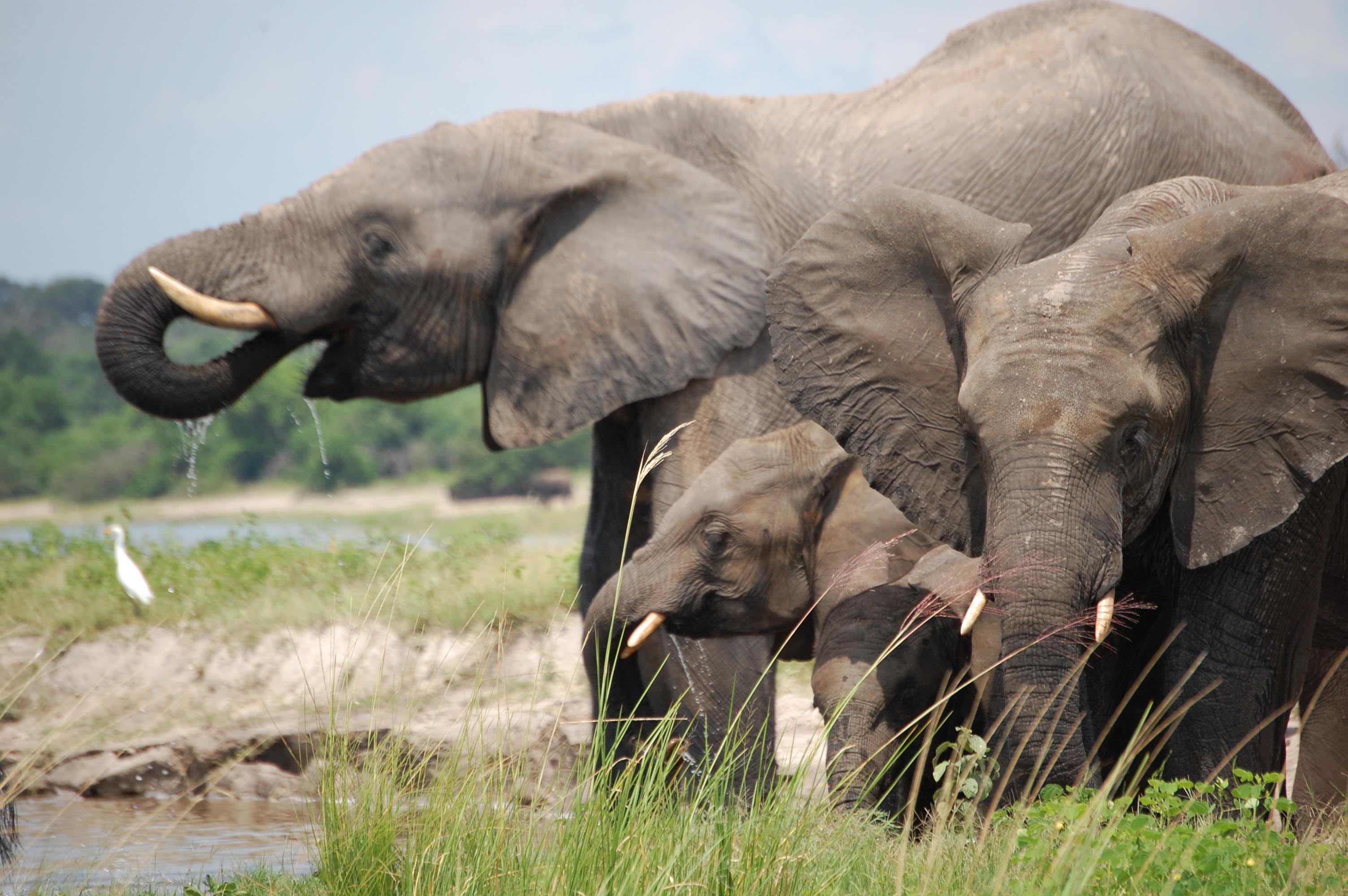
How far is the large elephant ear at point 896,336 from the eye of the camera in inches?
181

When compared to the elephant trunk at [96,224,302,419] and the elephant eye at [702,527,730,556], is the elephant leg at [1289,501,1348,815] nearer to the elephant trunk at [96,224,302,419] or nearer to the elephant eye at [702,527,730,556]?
the elephant eye at [702,527,730,556]

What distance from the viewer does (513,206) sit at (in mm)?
6641

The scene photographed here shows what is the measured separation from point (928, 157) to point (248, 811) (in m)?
4.13

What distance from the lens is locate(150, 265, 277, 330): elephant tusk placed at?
6.40 metres

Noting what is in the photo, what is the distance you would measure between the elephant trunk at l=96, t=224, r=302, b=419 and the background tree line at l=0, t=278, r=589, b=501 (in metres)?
30.4

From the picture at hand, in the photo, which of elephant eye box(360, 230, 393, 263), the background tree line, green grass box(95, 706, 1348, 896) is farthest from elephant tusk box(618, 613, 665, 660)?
the background tree line

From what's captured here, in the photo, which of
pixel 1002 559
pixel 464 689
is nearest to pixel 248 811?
pixel 464 689

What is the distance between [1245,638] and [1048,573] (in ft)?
2.79

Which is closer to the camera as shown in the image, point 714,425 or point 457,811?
point 457,811

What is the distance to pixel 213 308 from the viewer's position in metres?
6.41

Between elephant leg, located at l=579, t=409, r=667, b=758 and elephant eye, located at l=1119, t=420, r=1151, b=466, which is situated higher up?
elephant eye, located at l=1119, t=420, r=1151, b=466

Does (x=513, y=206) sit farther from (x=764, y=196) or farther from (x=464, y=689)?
(x=464, y=689)

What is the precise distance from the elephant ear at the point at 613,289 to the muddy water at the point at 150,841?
1922 mm

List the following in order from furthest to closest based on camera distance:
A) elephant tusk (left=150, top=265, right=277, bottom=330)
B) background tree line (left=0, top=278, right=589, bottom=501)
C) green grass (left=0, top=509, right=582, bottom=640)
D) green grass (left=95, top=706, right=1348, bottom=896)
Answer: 1. background tree line (left=0, top=278, right=589, bottom=501)
2. green grass (left=0, top=509, right=582, bottom=640)
3. elephant tusk (left=150, top=265, right=277, bottom=330)
4. green grass (left=95, top=706, right=1348, bottom=896)
